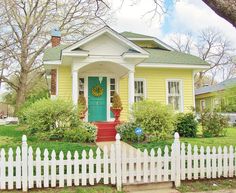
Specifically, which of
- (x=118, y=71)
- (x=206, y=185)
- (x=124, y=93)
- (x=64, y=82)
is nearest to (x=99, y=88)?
(x=118, y=71)

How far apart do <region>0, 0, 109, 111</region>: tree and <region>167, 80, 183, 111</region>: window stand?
14133 millimetres

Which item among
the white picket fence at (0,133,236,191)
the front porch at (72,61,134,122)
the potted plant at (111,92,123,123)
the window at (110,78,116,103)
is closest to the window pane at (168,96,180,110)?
the front porch at (72,61,134,122)

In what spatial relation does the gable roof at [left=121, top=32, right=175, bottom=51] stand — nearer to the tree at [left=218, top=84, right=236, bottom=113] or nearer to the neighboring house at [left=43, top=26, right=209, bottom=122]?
the neighboring house at [left=43, top=26, right=209, bottom=122]

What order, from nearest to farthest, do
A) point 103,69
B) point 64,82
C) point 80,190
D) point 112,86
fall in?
1. point 80,190
2. point 64,82
3. point 103,69
4. point 112,86

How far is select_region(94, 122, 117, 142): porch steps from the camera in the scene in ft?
41.2

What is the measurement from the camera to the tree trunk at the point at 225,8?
4.81 meters

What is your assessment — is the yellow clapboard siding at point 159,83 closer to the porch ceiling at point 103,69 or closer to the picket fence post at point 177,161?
the porch ceiling at point 103,69

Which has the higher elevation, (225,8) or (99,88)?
(225,8)

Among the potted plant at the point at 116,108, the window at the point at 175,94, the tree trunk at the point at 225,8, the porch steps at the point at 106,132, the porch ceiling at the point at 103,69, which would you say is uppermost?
the porch ceiling at the point at 103,69

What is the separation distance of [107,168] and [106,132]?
21.0ft

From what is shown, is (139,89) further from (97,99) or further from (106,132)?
(106,132)

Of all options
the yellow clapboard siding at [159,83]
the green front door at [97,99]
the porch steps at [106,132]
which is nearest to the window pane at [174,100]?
the yellow clapboard siding at [159,83]

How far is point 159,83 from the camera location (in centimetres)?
1639

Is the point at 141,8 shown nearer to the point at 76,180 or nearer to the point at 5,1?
the point at 76,180
